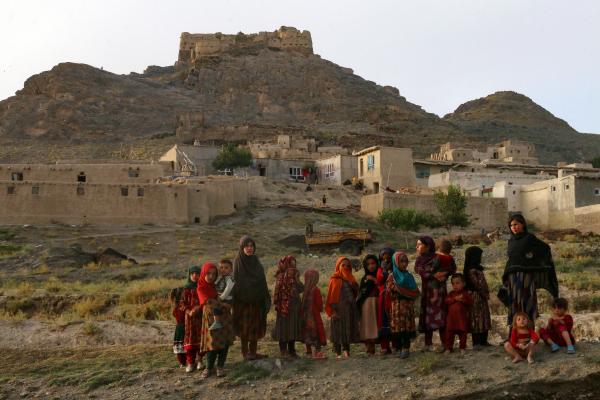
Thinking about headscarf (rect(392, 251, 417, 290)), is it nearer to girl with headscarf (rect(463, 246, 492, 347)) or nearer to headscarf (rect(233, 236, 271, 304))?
girl with headscarf (rect(463, 246, 492, 347))

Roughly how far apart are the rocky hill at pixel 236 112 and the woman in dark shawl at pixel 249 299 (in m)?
53.9

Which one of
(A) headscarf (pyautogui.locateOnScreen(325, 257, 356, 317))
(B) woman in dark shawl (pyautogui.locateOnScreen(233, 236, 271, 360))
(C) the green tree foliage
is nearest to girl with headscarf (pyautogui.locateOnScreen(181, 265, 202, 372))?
(B) woman in dark shawl (pyautogui.locateOnScreen(233, 236, 271, 360))

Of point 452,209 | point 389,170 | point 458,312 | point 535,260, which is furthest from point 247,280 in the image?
point 389,170

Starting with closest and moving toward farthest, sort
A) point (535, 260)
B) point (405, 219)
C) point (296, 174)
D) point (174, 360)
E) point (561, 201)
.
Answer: point (535, 260) → point (174, 360) → point (405, 219) → point (561, 201) → point (296, 174)

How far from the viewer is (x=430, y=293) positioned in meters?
7.77

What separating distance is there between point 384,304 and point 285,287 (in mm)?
1134

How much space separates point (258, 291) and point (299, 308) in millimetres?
537

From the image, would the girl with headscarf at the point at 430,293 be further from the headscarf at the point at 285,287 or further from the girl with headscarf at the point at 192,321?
the girl with headscarf at the point at 192,321

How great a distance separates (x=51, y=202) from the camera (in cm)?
2831

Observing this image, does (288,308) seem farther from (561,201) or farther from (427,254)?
(561,201)

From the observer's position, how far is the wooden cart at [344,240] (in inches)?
1000

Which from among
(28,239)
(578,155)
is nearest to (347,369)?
(28,239)

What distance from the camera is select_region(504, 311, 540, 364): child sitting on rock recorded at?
23.1 feet

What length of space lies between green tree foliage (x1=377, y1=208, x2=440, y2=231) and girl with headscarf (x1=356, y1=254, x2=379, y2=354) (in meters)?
22.5
